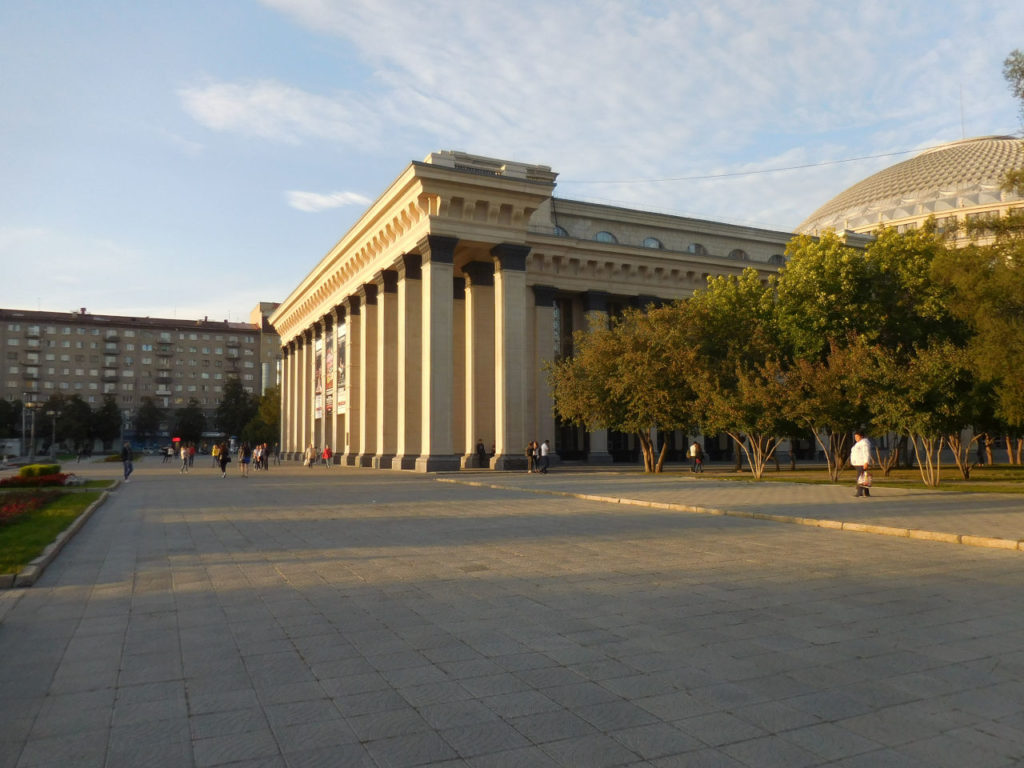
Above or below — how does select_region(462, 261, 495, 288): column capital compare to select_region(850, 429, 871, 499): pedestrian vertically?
above

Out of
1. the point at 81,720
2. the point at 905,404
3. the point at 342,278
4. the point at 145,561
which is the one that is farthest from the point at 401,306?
the point at 81,720

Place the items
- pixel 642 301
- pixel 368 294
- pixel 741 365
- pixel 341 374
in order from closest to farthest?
pixel 741 365 → pixel 368 294 → pixel 642 301 → pixel 341 374

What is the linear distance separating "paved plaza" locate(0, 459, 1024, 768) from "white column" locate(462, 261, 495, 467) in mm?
25909

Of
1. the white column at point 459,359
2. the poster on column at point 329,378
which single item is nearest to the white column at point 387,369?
the white column at point 459,359

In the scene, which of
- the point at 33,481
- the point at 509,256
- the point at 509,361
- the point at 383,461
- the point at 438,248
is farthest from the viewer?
the point at 383,461

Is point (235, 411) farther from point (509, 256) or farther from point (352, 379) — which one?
point (509, 256)

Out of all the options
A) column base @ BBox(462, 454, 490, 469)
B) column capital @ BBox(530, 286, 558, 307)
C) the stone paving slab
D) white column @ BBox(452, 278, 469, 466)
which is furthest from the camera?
column capital @ BBox(530, 286, 558, 307)

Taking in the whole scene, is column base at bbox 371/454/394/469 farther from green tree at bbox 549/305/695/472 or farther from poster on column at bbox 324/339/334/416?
poster on column at bbox 324/339/334/416

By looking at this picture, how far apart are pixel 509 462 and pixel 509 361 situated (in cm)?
480

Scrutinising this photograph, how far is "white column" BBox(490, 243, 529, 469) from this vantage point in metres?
36.2

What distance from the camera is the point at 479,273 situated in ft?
134

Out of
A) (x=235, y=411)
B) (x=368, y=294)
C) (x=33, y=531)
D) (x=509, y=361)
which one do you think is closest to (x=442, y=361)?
(x=509, y=361)

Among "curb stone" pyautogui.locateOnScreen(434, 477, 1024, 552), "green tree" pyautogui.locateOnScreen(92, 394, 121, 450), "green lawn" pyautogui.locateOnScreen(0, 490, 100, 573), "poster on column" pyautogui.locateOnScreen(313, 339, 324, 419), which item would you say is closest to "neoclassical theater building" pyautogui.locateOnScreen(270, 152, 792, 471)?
"poster on column" pyautogui.locateOnScreen(313, 339, 324, 419)

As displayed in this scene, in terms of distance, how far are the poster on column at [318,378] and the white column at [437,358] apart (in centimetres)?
2157
